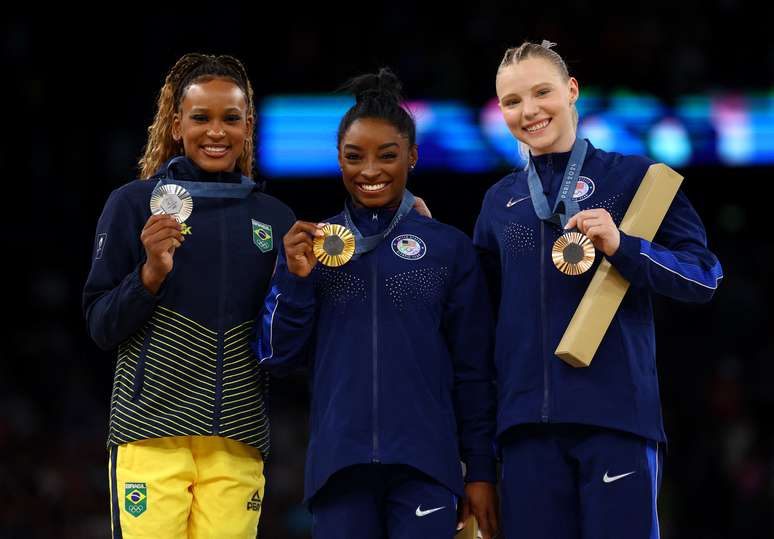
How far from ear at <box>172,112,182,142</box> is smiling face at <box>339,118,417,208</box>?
0.54 metres

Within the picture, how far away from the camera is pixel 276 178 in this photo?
8.33 meters

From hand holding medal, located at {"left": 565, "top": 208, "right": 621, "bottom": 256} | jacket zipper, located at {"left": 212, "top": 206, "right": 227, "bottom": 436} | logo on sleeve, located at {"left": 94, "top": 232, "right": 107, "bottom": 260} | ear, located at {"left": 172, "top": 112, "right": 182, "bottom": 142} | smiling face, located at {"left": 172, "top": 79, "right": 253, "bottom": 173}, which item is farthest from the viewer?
ear, located at {"left": 172, "top": 112, "right": 182, "bottom": 142}

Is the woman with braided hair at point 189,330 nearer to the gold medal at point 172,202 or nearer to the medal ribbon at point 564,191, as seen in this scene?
the gold medal at point 172,202


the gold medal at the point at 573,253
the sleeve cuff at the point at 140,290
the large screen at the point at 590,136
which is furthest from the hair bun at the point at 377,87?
the large screen at the point at 590,136

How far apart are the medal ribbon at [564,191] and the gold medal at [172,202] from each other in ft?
3.17

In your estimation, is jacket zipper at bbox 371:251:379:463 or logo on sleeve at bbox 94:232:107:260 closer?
jacket zipper at bbox 371:251:379:463

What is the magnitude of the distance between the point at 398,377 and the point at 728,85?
6.09 meters

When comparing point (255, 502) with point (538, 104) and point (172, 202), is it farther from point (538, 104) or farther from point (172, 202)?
point (538, 104)

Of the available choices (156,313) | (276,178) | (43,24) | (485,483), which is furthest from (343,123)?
(43,24)

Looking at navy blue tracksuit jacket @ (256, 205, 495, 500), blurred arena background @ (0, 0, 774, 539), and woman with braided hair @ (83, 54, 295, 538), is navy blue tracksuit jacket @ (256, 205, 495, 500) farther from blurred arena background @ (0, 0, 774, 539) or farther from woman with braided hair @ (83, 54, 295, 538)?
blurred arena background @ (0, 0, 774, 539)

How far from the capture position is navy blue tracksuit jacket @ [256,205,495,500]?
3.14 metres

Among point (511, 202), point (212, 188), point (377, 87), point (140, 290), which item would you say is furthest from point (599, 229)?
point (140, 290)

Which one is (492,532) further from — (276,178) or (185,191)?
(276,178)

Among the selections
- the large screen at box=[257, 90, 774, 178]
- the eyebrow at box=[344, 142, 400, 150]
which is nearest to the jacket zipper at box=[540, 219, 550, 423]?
the eyebrow at box=[344, 142, 400, 150]
